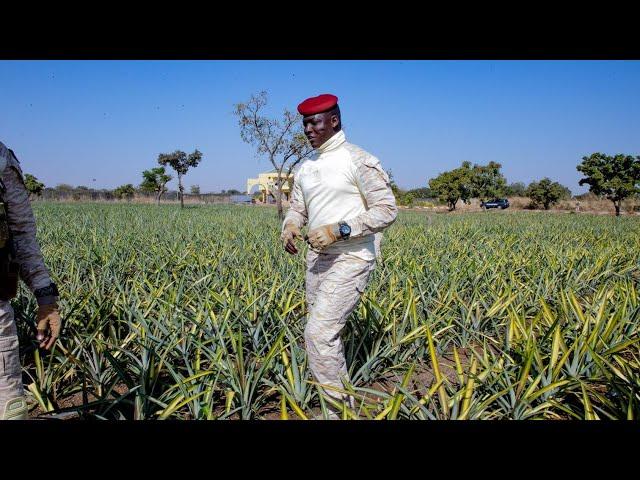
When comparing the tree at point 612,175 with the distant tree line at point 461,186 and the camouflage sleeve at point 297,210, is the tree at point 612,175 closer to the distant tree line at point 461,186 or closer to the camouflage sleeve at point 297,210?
the distant tree line at point 461,186

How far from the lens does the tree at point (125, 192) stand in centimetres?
4788

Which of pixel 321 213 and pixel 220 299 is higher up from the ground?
pixel 321 213

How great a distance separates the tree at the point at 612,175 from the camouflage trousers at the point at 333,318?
32.7m

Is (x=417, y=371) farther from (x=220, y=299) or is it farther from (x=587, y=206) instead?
(x=587, y=206)

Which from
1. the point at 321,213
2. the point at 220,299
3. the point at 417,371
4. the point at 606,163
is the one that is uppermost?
the point at 606,163

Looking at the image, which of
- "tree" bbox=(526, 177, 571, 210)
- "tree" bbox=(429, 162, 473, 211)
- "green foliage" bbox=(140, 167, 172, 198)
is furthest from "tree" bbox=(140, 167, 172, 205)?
"tree" bbox=(526, 177, 571, 210)

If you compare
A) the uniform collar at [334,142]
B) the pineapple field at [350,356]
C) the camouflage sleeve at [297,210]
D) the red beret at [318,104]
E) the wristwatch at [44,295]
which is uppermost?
the red beret at [318,104]

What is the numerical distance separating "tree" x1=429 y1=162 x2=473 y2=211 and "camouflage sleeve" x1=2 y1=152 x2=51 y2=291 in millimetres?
41726

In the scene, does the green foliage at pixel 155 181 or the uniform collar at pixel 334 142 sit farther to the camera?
the green foliage at pixel 155 181

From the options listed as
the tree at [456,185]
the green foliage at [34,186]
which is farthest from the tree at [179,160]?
the tree at [456,185]

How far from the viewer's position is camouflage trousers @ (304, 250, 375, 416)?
203 cm
